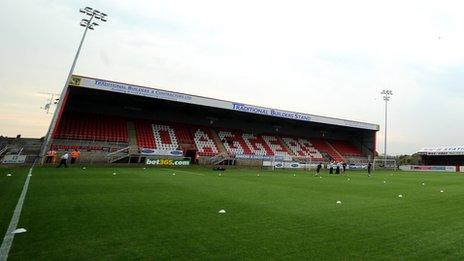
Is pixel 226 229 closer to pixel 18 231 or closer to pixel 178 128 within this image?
pixel 18 231

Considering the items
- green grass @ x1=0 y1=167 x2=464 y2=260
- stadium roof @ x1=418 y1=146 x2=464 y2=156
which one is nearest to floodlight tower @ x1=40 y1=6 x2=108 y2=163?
green grass @ x1=0 y1=167 x2=464 y2=260

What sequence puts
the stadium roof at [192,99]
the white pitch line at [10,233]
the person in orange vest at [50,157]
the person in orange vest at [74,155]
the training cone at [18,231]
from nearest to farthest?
1. the white pitch line at [10,233]
2. the training cone at [18,231]
3. the person in orange vest at [50,157]
4. the person in orange vest at [74,155]
5. the stadium roof at [192,99]

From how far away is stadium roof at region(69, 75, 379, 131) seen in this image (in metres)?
32.4

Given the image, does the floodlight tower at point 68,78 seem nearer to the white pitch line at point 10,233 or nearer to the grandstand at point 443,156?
the white pitch line at point 10,233

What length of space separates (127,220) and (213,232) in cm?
221

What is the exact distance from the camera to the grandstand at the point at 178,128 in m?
34.1

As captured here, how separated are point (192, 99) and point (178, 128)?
23.5 feet

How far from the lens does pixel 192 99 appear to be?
38.5 metres

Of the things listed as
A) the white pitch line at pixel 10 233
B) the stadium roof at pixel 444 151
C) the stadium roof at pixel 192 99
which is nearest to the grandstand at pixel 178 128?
the stadium roof at pixel 192 99

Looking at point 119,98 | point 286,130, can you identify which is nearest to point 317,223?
point 119,98

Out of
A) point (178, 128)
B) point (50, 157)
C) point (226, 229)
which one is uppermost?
point (178, 128)

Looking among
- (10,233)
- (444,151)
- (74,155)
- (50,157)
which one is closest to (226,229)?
(10,233)

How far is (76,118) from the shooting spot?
37719mm

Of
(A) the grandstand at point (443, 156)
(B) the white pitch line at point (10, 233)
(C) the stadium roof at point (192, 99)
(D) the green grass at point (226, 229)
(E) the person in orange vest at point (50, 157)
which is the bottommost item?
(B) the white pitch line at point (10, 233)
